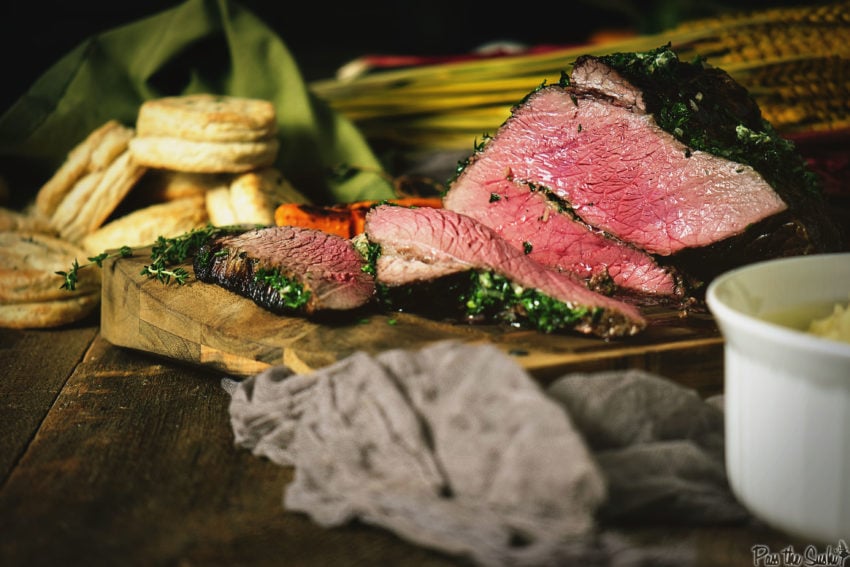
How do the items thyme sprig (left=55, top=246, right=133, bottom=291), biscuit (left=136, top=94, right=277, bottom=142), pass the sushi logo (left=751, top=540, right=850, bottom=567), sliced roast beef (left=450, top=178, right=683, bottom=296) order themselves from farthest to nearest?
biscuit (left=136, top=94, right=277, bottom=142)
thyme sprig (left=55, top=246, right=133, bottom=291)
sliced roast beef (left=450, top=178, right=683, bottom=296)
pass the sushi logo (left=751, top=540, right=850, bottom=567)

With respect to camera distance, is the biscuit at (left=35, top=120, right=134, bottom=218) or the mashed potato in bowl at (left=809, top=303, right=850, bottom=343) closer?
the mashed potato in bowl at (left=809, top=303, right=850, bottom=343)

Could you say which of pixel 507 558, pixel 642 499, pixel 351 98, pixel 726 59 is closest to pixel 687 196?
pixel 642 499

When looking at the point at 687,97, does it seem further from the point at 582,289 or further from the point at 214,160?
the point at 214,160

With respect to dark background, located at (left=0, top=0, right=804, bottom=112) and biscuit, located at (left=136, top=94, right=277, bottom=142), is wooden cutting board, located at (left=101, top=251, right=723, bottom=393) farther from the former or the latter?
dark background, located at (left=0, top=0, right=804, bottom=112)

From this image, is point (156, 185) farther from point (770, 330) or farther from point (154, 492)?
point (770, 330)

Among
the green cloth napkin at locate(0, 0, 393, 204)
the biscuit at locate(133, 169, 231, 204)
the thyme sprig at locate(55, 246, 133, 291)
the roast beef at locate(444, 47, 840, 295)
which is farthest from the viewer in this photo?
the green cloth napkin at locate(0, 0, 393, 204)

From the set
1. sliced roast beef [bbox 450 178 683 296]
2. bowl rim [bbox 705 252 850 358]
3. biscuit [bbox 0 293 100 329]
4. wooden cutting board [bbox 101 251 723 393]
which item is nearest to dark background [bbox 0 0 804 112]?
biscuit [bbox 0 293 100 329]

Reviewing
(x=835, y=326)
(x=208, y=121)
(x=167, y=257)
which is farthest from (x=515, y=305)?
(x=208, y=121)
